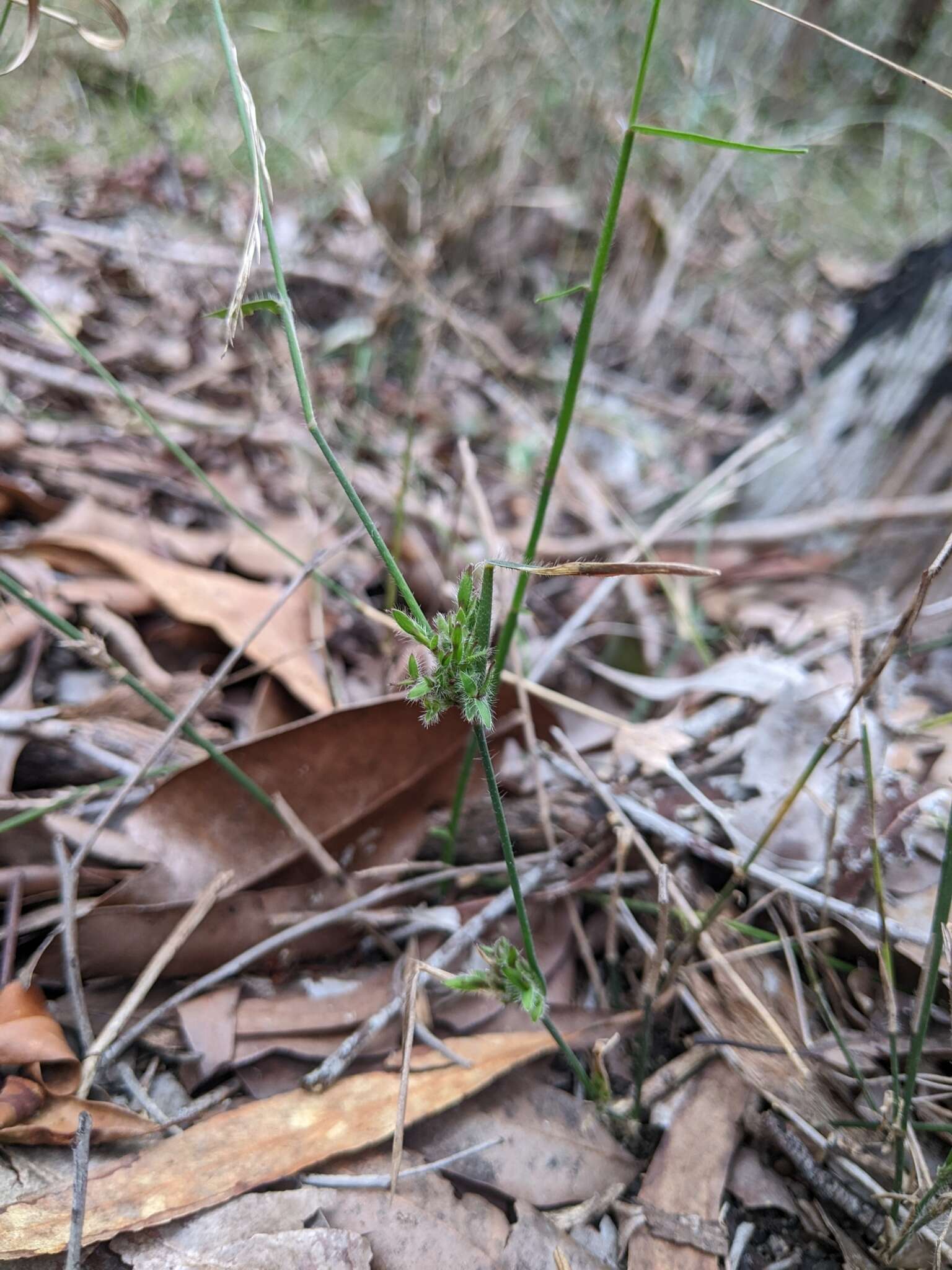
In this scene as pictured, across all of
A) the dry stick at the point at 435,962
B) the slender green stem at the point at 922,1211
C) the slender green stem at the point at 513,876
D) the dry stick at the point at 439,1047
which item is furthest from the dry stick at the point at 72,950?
the slender green stem at the point at 922,1211

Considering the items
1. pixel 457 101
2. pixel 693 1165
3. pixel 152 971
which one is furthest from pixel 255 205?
pixel 457 101

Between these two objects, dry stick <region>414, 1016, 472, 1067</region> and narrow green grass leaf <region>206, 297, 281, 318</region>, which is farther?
dry stick <region>414, 1016, 472, 1067</region>

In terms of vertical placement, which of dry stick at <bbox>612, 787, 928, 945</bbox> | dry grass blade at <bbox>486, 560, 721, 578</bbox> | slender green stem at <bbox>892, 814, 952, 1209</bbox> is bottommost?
dry stick at <bbox>612, 787, 928, 945</bbox>

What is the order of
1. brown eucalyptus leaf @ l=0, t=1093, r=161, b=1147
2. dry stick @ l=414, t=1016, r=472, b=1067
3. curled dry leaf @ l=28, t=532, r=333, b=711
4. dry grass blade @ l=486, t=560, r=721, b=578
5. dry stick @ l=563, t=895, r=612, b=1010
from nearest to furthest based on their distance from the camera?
dry grass blade @ l=486, t=560, r=721, b=578 < brown eucalyptus leaf @ l=0, t=1093, r=161, b=1147 < dry stick @ l=414, t=1016, r=472, b=1067 < dry stick @ l=563, t=895, r=612, b=1010 < curled dry leaf @ l=28, t=532, r=333, b=711

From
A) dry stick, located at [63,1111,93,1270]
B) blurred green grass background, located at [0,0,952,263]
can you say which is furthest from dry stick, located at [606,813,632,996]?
blurred green grass background, located at [0,0,952,263]

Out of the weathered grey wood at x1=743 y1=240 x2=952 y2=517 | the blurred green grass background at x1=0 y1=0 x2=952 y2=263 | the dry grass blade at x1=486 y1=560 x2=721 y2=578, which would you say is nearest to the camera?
the dry grass blade at x1=486 y1=560 x2=721 y2=578

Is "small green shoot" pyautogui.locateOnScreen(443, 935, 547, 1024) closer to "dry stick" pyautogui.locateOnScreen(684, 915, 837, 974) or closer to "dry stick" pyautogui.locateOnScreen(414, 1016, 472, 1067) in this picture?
"dry stick" pyautogui.locateOnScreen(414, 1016, 472, 1067)

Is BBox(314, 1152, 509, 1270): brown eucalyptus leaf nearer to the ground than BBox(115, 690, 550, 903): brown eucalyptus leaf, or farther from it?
nearer to the ground
